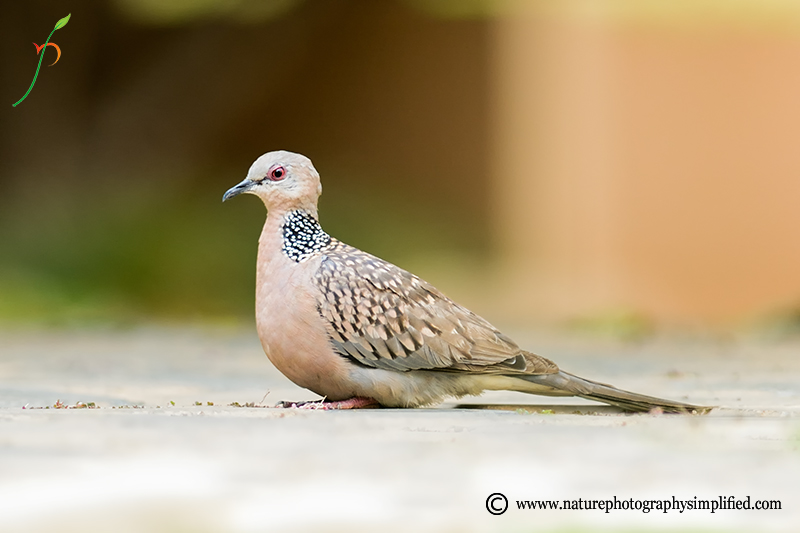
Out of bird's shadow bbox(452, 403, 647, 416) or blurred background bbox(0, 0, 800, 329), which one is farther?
blurred background bbox(0, 0, 800, 329)

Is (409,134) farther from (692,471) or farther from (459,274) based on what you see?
(692,471)

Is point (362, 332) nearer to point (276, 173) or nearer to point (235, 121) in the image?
point (276, 173)

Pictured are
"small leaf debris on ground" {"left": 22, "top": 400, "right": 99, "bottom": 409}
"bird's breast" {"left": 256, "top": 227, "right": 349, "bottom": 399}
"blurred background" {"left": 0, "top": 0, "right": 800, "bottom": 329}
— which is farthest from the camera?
"blurred background" {"left": 0, "top": 0, "right": 800, "bottom": 329}

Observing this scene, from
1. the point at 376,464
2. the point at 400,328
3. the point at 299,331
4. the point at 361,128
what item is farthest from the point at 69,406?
the point at 361,128

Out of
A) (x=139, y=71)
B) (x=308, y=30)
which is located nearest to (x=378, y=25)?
(x=308, y=30)

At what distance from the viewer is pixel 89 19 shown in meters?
15.9

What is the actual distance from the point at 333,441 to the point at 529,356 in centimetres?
137

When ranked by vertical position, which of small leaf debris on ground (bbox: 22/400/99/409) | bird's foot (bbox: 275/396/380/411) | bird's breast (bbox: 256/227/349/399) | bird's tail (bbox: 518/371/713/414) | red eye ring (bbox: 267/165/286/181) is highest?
red eye ring (bbox: 267/165/286/181)

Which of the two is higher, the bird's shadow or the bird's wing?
the bird's wing

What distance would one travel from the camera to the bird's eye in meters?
4.57

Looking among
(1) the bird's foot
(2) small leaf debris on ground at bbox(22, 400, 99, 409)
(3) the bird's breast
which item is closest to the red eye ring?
(3) the bird's breast

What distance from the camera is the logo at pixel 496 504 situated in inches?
101

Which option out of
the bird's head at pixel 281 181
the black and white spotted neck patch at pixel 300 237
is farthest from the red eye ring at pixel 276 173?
the black and white spotted neck patch at pixel 300 237

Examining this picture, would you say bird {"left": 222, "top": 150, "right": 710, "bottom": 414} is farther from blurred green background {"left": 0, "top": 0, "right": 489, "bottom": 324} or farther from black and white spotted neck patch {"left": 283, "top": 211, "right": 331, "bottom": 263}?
blurred green background {"left": 0, "top": 0, "right": 489, "bottom": 324}
